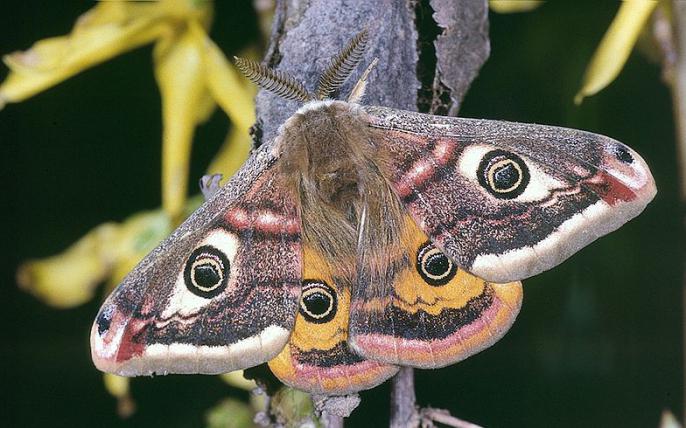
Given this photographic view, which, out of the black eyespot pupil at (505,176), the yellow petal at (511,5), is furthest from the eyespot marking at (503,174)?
the yellow petal at (511,5)

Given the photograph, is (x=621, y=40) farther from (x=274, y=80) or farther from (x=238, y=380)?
→ (x=238, y=380)

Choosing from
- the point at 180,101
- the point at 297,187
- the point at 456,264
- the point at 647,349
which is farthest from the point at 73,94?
the point at 647,349

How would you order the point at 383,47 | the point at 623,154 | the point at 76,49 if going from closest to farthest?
the point at 623,154
the point at 383,47
the point at 76,49

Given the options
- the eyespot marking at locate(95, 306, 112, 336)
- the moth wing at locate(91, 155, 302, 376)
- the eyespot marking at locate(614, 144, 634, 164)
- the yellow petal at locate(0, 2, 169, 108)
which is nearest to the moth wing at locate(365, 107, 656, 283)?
the eyespot marking at locate(614, 144, 634, 164)

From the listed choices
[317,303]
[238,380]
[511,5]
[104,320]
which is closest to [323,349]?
[317,303]

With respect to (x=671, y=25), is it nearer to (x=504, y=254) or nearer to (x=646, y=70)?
(x=646, y=70)

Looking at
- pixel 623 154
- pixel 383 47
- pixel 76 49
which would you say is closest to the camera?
pixel 623 154

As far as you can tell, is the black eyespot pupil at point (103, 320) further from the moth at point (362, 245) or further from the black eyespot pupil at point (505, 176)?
the black eyespot pupil at point (505, 176)

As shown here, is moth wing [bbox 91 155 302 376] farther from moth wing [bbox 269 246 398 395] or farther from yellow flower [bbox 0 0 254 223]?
yellow flower [bbox 0 0 254 223]
